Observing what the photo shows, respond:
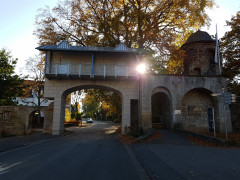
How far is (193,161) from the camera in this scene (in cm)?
638

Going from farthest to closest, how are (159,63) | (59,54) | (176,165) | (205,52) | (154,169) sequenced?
(205,52) < (159,63) < (59,54) < (176,165) < (154,169)

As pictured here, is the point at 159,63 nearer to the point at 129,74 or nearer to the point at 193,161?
the point at 129,74

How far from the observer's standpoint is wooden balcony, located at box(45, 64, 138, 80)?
1522 centimetres

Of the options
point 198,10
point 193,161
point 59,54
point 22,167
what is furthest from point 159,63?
point 22,167

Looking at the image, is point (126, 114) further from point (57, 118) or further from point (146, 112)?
point (57, 118)

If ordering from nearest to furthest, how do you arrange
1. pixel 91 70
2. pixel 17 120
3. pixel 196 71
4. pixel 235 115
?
pixel 17 120
pixel 91 70
pixel 235 115
pixel 196 71

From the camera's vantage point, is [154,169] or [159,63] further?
[159,63]

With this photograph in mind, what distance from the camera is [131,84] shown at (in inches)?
655

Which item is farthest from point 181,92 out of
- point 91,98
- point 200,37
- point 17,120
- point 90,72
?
point 91,98

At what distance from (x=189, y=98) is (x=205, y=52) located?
9.19 m

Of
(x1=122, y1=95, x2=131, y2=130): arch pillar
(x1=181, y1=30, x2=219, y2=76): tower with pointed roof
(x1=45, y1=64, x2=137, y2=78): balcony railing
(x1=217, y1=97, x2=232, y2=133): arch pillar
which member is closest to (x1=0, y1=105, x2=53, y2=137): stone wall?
(x1=45, y1=64, x2=137, y2=78): balcony railing

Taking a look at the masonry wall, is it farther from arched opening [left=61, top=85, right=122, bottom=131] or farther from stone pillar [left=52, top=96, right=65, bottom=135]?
stone pillar [left=52, top=96, right=65, bottom=135]

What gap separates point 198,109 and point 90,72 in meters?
12.5

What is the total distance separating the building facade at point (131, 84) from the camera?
1558cm
